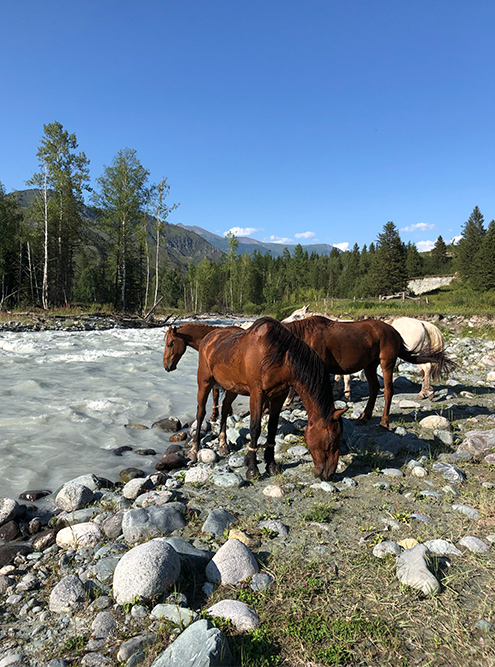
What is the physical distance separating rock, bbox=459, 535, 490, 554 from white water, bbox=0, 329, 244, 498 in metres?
4.64

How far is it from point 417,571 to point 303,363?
7.84 feet

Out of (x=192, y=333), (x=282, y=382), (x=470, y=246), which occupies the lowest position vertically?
(x=282, y=382)

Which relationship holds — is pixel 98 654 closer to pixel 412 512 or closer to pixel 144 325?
pixel 412 512

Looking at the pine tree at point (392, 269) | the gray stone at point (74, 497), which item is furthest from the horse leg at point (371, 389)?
the pine tree at point (392, 269)

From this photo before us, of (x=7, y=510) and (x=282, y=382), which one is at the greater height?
(x=282, y=382)

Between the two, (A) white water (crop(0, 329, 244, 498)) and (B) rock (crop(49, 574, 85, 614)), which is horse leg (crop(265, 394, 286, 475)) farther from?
(B) rock (crop(49, 574, 85, 614))

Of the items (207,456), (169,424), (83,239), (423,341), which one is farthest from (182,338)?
(83,239)

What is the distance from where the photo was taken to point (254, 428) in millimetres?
4918

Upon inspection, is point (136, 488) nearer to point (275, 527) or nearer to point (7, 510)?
point (7, 510)

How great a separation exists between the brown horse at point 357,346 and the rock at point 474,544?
130 inches

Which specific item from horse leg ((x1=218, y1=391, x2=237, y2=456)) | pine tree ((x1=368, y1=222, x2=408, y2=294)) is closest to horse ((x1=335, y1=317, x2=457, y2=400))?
horse leg ((x1=218, y1=391, x2=237, y2=456))

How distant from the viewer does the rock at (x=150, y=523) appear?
Result: 12.1 ft

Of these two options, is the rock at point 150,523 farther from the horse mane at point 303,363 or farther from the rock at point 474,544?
the rock at point 474,544

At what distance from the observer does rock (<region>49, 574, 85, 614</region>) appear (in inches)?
112
